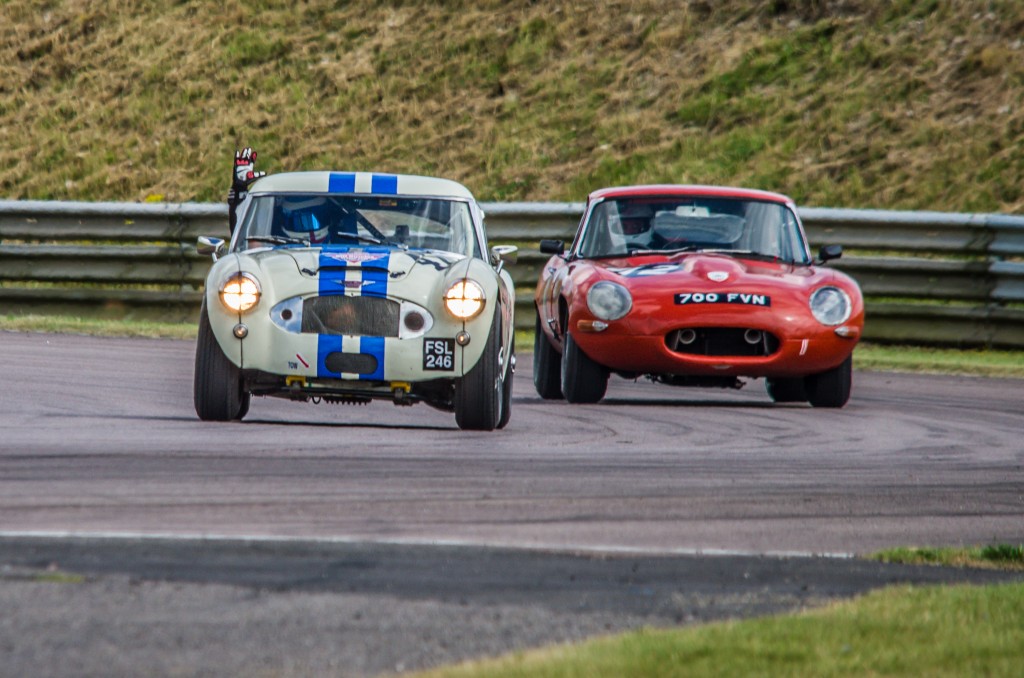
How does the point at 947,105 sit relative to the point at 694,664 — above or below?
above

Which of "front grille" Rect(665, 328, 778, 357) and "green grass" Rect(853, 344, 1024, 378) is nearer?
"front grille" Rect(665, 328, 778, 357)

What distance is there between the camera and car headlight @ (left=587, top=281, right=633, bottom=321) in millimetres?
10633

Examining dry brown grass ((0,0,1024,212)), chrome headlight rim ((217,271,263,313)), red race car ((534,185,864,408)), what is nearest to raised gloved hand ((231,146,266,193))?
red race car ((534,185,864,408))

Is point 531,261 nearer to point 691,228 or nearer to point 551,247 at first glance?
point 551,247

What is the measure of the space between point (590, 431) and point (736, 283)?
1871mm

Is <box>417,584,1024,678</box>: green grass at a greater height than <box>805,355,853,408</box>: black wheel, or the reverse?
<box>417,584,1024,678</box>: green grass

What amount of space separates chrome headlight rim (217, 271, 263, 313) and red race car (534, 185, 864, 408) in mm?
2536

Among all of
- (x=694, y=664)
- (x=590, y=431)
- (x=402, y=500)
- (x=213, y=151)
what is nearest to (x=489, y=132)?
(x=213, y=151)

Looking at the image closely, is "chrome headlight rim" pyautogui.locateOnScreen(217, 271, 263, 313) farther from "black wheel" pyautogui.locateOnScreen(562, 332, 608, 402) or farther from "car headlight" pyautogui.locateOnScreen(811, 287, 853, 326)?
"car headlight" pyautogui.locateOnScreen(811, 287, 853, 326)

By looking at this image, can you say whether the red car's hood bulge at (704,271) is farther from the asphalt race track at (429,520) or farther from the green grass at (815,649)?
the green grass at (815,649)

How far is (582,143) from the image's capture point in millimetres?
24781

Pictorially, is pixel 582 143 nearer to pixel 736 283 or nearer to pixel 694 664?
pixel 736 283

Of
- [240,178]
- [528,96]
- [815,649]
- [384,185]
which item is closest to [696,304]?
[384,185]

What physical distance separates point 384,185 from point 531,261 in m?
6.80
